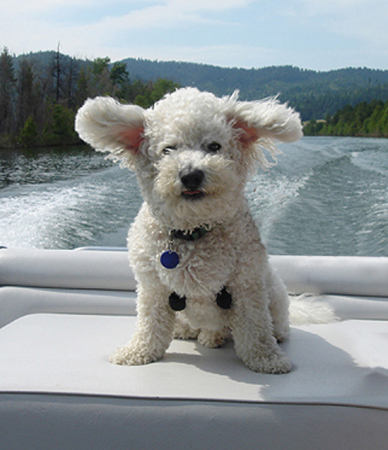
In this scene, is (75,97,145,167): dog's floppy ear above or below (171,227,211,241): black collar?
above

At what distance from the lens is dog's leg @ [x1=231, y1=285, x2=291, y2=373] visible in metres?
1.22

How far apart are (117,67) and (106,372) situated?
40.0 feet

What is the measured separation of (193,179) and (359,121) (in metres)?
9.57

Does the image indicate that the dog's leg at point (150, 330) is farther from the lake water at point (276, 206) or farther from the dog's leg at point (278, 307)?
the lake water at point (276, 206)

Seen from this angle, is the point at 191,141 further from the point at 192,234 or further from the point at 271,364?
the point at 271,364

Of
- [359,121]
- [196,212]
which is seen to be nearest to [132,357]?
[196,212]

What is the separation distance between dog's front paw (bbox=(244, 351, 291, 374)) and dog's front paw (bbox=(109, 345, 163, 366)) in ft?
0.90

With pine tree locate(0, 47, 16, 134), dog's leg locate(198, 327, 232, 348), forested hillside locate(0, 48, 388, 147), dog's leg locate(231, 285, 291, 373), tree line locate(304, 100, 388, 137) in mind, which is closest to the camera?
dog's leg locate(231, 285, 291, 373)

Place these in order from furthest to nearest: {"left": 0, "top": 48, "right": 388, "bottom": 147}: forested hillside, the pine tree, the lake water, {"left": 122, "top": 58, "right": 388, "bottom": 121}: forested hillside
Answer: the pine tree < {"left": 0, "top": 48, "right": 388, "bottom": 147}: forested hillside < {"left": 122, "top": 58, "right": 388, "bottom": 121}: forested hillside < the lake water

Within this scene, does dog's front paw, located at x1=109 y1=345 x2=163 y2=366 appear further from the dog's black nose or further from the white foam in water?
the white foam in water

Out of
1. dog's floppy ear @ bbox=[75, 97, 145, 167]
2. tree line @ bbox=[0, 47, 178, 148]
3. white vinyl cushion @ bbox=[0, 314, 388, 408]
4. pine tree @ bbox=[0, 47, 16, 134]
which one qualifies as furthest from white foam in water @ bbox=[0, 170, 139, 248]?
pine tree @ bbox=[0, 47, 16, 134]

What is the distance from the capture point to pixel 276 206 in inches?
202

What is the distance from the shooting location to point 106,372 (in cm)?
117

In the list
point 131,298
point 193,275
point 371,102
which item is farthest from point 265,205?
point 371,102
